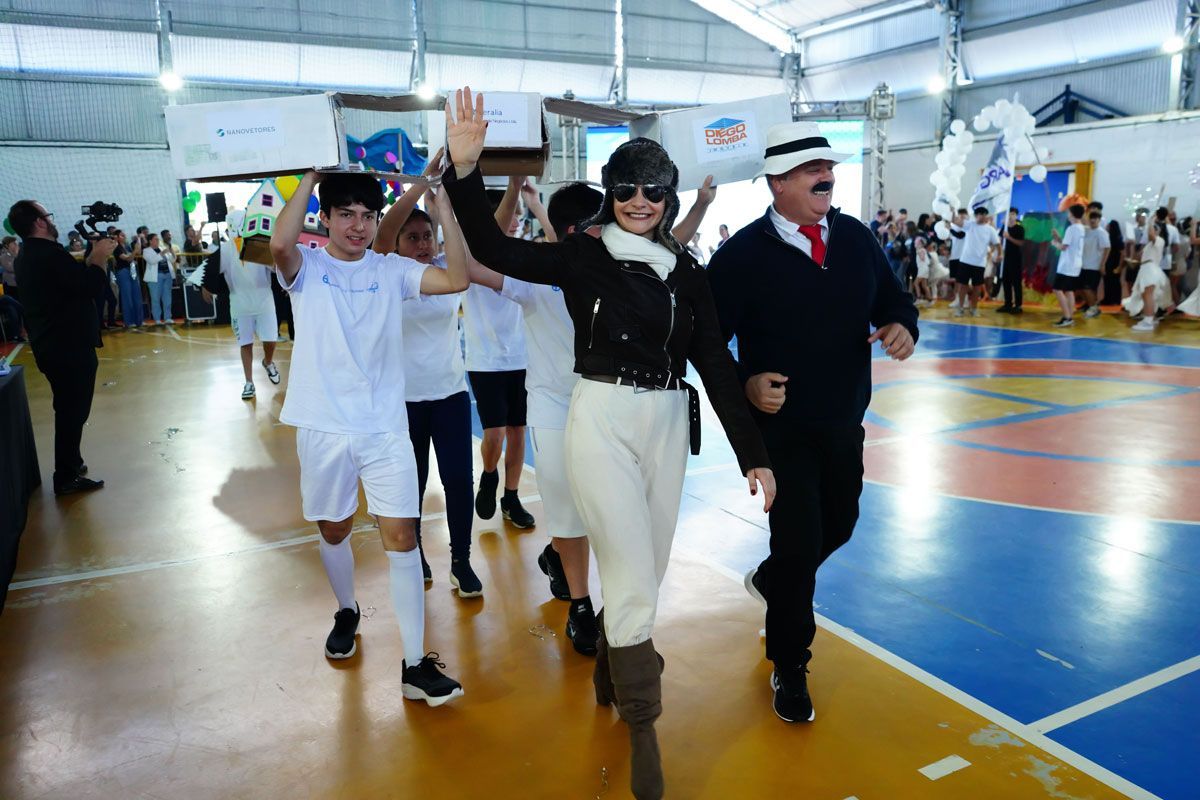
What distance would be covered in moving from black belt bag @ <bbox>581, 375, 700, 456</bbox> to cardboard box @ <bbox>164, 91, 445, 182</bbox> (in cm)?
101

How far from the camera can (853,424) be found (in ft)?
10.8

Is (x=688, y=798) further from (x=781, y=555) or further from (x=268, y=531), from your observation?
(x=268, y=531)

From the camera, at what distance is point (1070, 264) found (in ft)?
48.6

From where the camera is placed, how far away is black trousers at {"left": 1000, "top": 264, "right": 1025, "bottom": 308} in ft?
53.7

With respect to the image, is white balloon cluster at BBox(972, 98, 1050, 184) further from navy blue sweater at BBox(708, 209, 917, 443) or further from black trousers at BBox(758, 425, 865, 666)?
black trousers at BBox(758, 425, 865, 666)

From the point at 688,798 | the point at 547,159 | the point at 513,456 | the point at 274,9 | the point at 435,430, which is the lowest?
the point at 688,798

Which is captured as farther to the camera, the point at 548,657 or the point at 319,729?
the point at 548,657

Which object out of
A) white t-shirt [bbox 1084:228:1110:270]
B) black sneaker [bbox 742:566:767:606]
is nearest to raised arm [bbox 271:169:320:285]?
black sneaker [bbox 742:566:767:606]

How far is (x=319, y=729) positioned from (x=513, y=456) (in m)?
2.36

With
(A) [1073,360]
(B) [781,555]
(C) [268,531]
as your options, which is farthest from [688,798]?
(A) [1073,360]

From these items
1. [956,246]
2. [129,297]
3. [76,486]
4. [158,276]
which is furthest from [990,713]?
[158,276]

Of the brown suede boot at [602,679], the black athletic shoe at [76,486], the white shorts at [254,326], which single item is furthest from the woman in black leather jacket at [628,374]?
the white shorts at [254,326]

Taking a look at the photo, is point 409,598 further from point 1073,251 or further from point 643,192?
point 1073,251

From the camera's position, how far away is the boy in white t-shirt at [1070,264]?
14.5m
